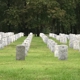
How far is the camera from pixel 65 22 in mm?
77375

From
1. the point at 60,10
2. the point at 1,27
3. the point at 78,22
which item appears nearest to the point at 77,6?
the point at 78,22

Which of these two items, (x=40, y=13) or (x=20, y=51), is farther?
(x=40, y=13)

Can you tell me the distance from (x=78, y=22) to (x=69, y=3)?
781 centimetres

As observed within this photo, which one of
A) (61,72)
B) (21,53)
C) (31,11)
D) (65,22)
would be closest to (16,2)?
(31,11)

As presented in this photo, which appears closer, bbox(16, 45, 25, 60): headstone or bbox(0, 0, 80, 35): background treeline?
bbox(16, 45, 25, 60): headstone

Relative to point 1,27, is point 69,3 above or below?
above

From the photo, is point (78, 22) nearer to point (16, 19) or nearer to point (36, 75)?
point (16, 19)

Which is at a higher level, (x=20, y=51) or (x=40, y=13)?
(x=20, y=51)

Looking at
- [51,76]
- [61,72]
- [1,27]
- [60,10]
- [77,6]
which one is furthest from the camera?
[1,27]

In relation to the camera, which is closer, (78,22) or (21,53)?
(21,53)

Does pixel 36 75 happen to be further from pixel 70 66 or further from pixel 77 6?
pixel 77 6

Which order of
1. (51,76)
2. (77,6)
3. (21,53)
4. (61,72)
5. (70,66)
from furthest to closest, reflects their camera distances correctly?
1. (77,6)
2. (21,53)
3. (70,66)
4. (61,72)
5. (51,76)

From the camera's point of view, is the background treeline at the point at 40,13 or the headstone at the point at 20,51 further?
the background treeline at the point at 40,13

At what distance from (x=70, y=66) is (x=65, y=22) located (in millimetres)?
59391
